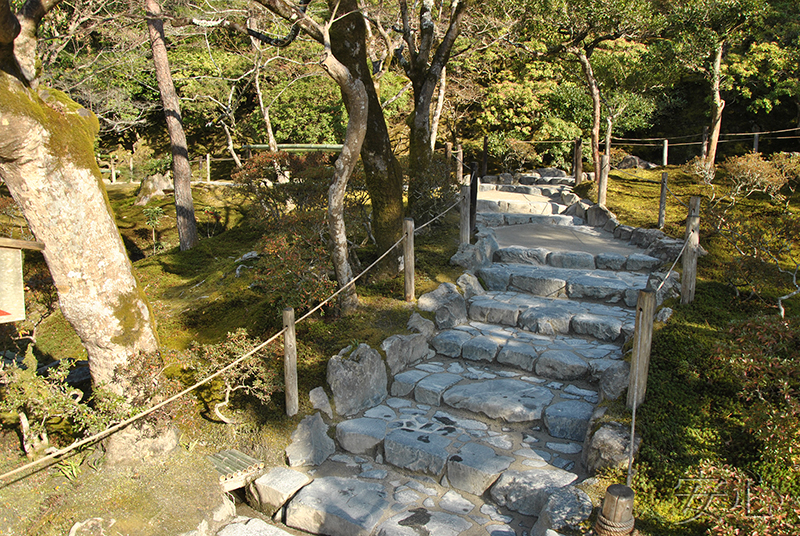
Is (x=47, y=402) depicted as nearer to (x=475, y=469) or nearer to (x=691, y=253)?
(x=475, y=469)

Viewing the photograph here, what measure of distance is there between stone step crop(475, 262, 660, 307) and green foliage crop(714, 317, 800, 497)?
272cm

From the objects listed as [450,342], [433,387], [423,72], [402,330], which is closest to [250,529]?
[433,387]

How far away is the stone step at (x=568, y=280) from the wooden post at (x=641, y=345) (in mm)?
2766

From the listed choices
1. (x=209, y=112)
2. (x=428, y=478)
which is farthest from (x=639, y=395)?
(x=209, y=112)

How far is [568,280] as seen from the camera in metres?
7.34

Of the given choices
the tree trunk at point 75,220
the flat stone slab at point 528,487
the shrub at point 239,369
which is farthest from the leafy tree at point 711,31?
the tree trunk at point 75,220

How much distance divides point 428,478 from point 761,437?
2439 mm

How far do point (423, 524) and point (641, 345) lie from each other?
Result: 2130mm

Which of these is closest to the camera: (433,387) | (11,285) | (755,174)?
(11,285)

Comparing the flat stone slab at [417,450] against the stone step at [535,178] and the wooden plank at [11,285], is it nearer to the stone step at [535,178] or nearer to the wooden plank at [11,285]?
the wooden plank at [11,285]

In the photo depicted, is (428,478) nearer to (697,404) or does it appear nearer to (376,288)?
(697,404)

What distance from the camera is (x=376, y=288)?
6941 mm

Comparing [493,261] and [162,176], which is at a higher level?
[162,176]

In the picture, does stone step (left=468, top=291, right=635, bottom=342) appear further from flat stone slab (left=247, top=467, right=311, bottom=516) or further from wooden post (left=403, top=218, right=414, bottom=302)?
flat stone slab (left=247, top=467, right=311, bottom=516)
